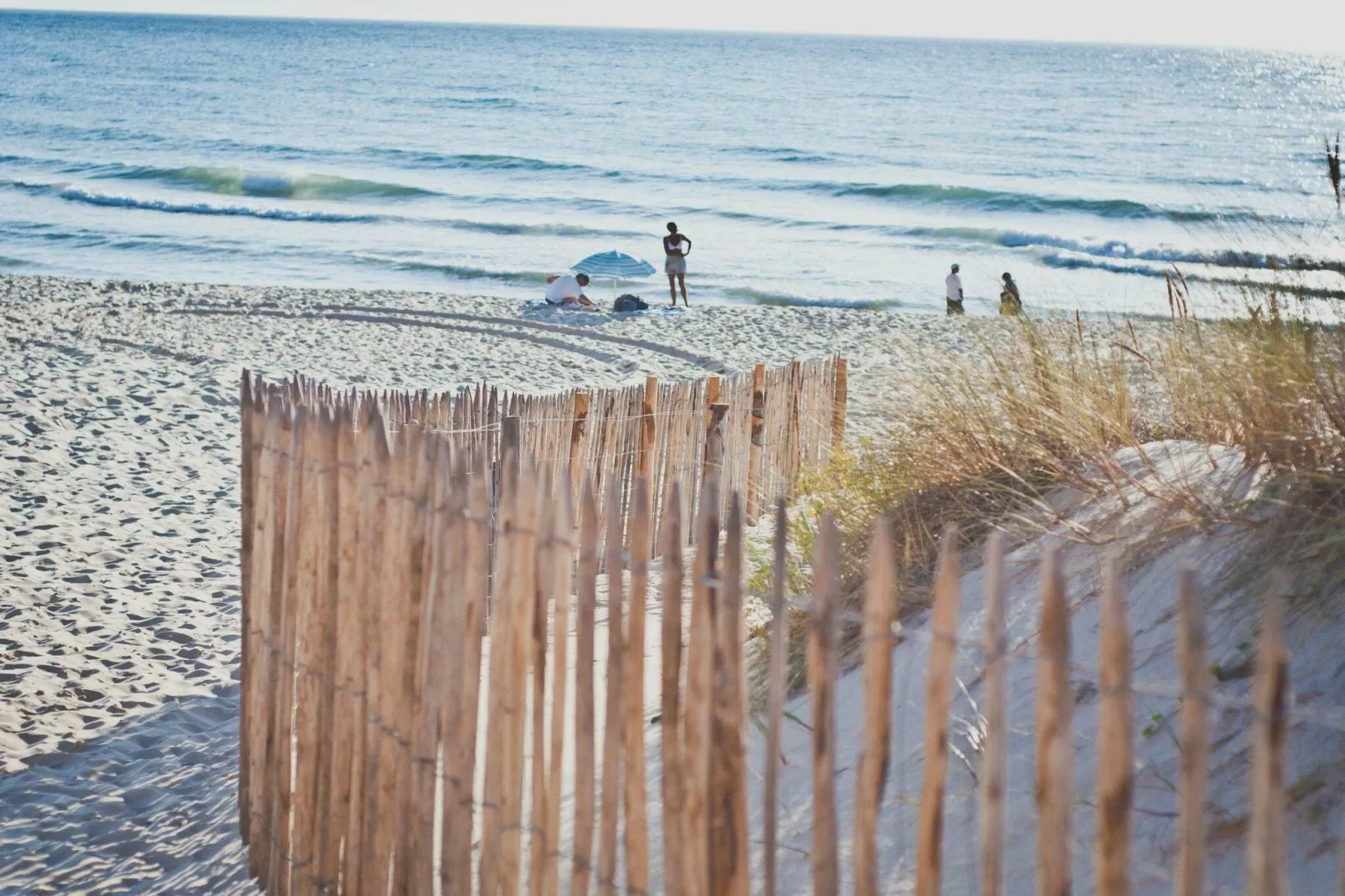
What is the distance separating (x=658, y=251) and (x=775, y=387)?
17.7m

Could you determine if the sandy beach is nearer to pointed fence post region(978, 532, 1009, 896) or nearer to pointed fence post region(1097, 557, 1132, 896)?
pointed fence post region(978, 532, 1009, 896)

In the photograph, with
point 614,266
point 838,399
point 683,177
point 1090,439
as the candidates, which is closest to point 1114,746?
point 1090,439

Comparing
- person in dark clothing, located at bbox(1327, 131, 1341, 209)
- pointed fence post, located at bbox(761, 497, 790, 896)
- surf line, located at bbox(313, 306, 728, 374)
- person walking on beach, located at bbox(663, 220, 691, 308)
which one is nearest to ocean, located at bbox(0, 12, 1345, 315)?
person in dark clothing, located at bbox(1327, 131, 1341, 209)

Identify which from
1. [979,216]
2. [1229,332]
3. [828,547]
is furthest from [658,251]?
[828,547]

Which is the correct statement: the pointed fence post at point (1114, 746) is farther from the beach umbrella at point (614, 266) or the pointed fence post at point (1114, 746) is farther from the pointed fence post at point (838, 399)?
the beach umbrella at point (614, 266)

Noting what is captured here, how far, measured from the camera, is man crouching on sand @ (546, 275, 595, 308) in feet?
51.5

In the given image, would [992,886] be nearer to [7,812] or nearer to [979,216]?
[7,812]

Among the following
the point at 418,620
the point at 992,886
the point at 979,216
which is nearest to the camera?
the point at 992,886

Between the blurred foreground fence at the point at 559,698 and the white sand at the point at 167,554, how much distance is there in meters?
0.39

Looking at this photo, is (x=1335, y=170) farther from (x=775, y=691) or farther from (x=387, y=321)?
(x=387, y=321)

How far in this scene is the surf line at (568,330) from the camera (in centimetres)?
1266

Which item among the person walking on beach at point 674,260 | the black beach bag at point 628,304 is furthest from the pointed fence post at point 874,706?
the person walking on beach at point 674,260

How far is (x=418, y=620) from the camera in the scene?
8.54 feet

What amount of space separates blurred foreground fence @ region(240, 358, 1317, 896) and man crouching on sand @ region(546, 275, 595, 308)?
12290 mm
